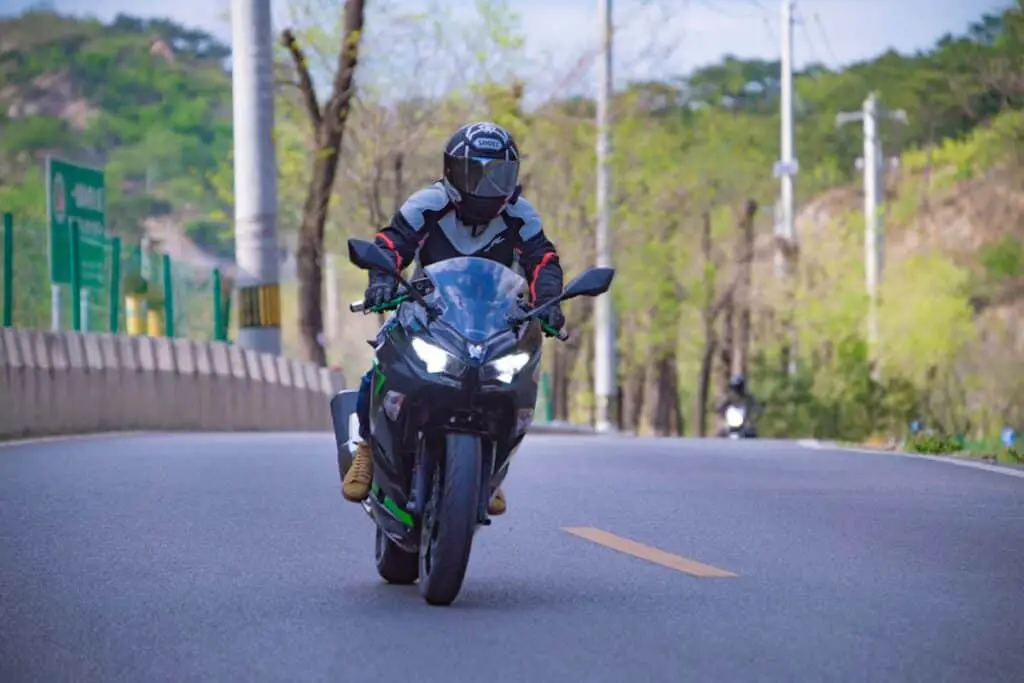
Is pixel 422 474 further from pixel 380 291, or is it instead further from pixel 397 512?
pixel 380 291

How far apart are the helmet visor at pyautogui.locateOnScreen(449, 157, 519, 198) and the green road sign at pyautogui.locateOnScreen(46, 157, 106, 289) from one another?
627 inches

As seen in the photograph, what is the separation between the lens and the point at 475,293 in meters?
8.87

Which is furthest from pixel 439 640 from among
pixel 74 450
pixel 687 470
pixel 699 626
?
pixel 74 450

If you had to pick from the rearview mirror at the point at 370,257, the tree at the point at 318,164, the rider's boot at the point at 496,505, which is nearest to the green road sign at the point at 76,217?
the tree at the point at 318,164

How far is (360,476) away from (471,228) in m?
1.06

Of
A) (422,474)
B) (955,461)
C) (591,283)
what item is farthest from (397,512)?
(955,461)

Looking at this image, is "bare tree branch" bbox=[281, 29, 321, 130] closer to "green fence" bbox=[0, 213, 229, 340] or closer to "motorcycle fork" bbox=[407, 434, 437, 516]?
"green fence" bbox=[0, 213, 229, 340]

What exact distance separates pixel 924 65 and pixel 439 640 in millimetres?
91989

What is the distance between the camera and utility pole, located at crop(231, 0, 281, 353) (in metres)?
32.6

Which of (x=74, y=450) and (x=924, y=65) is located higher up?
(x=924, y=65)

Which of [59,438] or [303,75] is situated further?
[303,75]

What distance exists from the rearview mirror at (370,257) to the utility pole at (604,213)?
1735 inches

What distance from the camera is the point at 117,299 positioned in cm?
2706

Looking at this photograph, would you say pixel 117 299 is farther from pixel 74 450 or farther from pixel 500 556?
pixel 500 556
